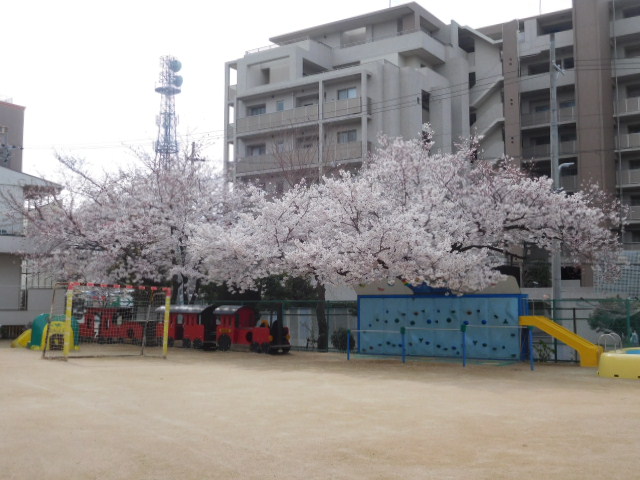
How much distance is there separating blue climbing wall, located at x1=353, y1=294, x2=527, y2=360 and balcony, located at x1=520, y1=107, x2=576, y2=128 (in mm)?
25704

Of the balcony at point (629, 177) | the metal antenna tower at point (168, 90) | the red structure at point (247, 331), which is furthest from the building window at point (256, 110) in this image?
the red structure at point (247, 331)

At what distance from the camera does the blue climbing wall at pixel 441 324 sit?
747 inches

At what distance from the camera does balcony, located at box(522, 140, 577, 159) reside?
41250 mm

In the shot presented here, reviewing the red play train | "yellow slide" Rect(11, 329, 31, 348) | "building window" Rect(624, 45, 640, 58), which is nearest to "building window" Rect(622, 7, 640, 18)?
"building window" Rect(624, 45, 640, 58)

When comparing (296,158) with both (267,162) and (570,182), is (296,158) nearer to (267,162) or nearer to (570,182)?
(267,162)

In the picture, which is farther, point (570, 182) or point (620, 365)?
point (570, 182)

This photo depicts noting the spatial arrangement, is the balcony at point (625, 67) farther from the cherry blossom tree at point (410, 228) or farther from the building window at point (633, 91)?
the cherry blossom tree at point (410, 228)

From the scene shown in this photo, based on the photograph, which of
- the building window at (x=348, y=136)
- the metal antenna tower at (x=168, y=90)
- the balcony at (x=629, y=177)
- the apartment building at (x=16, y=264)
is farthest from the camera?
the metal antenna tower at (x=168, y=90)

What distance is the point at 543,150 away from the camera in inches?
1690

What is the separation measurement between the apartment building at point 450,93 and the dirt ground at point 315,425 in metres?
22.2

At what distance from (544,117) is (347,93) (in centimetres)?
1275

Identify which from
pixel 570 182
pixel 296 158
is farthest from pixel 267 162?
pixel 570 182

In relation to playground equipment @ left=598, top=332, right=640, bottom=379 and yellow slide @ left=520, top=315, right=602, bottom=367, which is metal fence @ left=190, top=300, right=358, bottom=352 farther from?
playground equipment @ left=598, top=332, right=640, bottom=379

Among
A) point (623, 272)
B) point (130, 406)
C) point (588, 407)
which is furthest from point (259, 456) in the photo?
point (623, 272)
